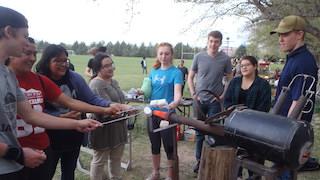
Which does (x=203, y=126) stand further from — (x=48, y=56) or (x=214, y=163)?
(x=48, y=56)

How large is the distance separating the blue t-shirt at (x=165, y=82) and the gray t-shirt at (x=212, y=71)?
627 millimetres

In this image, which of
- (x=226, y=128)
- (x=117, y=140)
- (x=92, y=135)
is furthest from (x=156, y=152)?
(x=226, y=128)

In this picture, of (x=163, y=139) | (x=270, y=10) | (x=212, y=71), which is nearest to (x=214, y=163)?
(x=163, y=139)

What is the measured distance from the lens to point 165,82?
4.23m

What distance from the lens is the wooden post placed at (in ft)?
8.45

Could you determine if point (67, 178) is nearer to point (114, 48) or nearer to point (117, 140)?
point (117, 140)

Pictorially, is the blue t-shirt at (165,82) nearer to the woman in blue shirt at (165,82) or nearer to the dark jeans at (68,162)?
the woman in blue shirt at (165,82)

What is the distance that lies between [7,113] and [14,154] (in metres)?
0.22

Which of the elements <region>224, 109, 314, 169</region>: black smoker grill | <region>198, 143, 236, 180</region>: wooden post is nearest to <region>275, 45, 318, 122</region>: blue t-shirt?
<region>198, 143, 236, 180</region>: wooden post

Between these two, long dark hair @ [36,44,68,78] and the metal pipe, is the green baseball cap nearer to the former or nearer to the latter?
the metal pipe

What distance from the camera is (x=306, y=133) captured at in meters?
1.75

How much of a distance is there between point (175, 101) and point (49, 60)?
5.04 ft

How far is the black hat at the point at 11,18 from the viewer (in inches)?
71.0

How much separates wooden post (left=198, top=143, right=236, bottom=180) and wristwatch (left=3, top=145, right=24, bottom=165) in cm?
126
